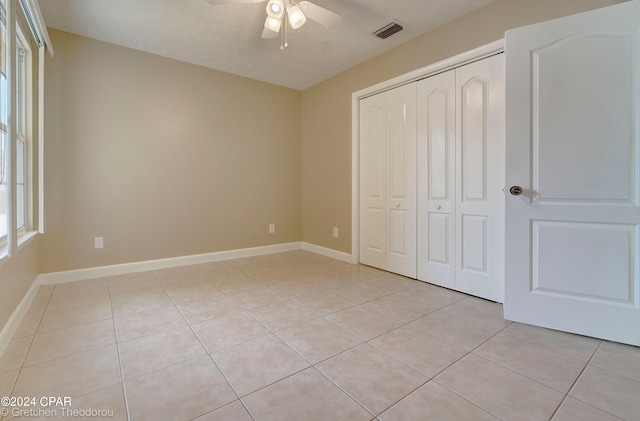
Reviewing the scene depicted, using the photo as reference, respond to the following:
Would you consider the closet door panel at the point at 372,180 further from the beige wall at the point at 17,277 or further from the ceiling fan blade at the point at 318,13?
the beige wall at the point at 17,277

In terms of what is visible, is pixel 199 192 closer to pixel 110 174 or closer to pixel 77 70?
pixel 110 174

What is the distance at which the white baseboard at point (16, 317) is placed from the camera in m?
1.64

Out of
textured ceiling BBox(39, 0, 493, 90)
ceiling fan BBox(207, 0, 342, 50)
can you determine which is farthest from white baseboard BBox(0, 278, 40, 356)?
ceiling fan BBox(207, 0, 342, 50)

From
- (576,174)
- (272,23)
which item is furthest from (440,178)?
(272,23)

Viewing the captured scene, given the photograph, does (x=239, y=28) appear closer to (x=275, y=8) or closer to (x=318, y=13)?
(x=275, y=8)

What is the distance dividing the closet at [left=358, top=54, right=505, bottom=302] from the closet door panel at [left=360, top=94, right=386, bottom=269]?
12 mm

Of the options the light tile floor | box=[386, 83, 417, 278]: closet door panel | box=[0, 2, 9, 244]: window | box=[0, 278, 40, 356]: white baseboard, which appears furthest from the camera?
box=[386, 83, 417, 278]: closet door panel

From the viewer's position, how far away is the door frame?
238cm

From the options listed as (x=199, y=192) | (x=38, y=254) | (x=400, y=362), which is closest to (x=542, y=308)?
(x=400, y=362)

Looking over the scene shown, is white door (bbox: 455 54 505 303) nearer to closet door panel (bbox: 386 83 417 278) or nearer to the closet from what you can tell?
the closet

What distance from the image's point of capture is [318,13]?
2123 mm

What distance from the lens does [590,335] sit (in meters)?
1.78

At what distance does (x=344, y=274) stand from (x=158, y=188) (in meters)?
2.36

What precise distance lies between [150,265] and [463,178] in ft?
11.3
